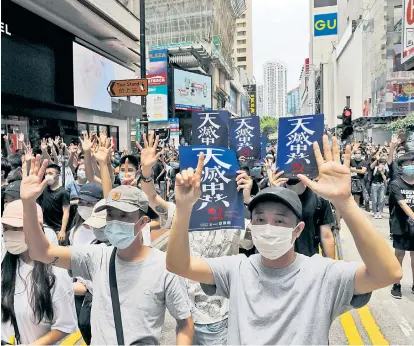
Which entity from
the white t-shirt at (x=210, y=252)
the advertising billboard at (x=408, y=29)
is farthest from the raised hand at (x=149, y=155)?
the advertising billboard at (x=408, y=29)

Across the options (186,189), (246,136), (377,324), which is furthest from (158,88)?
(186,189)

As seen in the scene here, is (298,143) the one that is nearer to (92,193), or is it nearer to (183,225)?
(92,193)

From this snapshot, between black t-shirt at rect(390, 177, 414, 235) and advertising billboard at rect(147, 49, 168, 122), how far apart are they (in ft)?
119

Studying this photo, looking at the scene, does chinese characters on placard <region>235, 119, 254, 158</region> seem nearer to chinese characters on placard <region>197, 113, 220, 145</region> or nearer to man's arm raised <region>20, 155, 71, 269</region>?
chinese characters on placard <region>197, 113, 220, 145</region>

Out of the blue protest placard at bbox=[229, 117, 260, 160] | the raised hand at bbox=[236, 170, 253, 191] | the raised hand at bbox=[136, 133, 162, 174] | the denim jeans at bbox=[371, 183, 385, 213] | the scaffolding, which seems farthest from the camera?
the scaffolding

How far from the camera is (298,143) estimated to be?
4.09 metres

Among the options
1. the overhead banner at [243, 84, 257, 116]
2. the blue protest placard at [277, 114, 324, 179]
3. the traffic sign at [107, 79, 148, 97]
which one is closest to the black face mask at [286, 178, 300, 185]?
the blue protest placard at [277, 114, 324, 179]

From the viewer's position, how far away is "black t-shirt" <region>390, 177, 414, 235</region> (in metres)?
5.50

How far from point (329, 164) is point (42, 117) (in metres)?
17.5

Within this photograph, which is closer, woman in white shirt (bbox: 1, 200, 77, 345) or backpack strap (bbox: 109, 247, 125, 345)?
backpack strap (bbox: 109, 247, 125, 345)

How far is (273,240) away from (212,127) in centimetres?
363

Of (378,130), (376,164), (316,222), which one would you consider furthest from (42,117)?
(378,130)

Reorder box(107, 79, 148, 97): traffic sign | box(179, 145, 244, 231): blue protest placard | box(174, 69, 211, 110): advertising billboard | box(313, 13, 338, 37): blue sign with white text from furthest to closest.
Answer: box(313, 13, 338, 37): blue sign with white text
box(174, 69, 211, 110): advertising billboard
box(107, 79, 148, 97): traffic sign
box(179, 145, 244, 231): blue protest placard

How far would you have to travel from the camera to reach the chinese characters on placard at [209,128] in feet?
17.7
